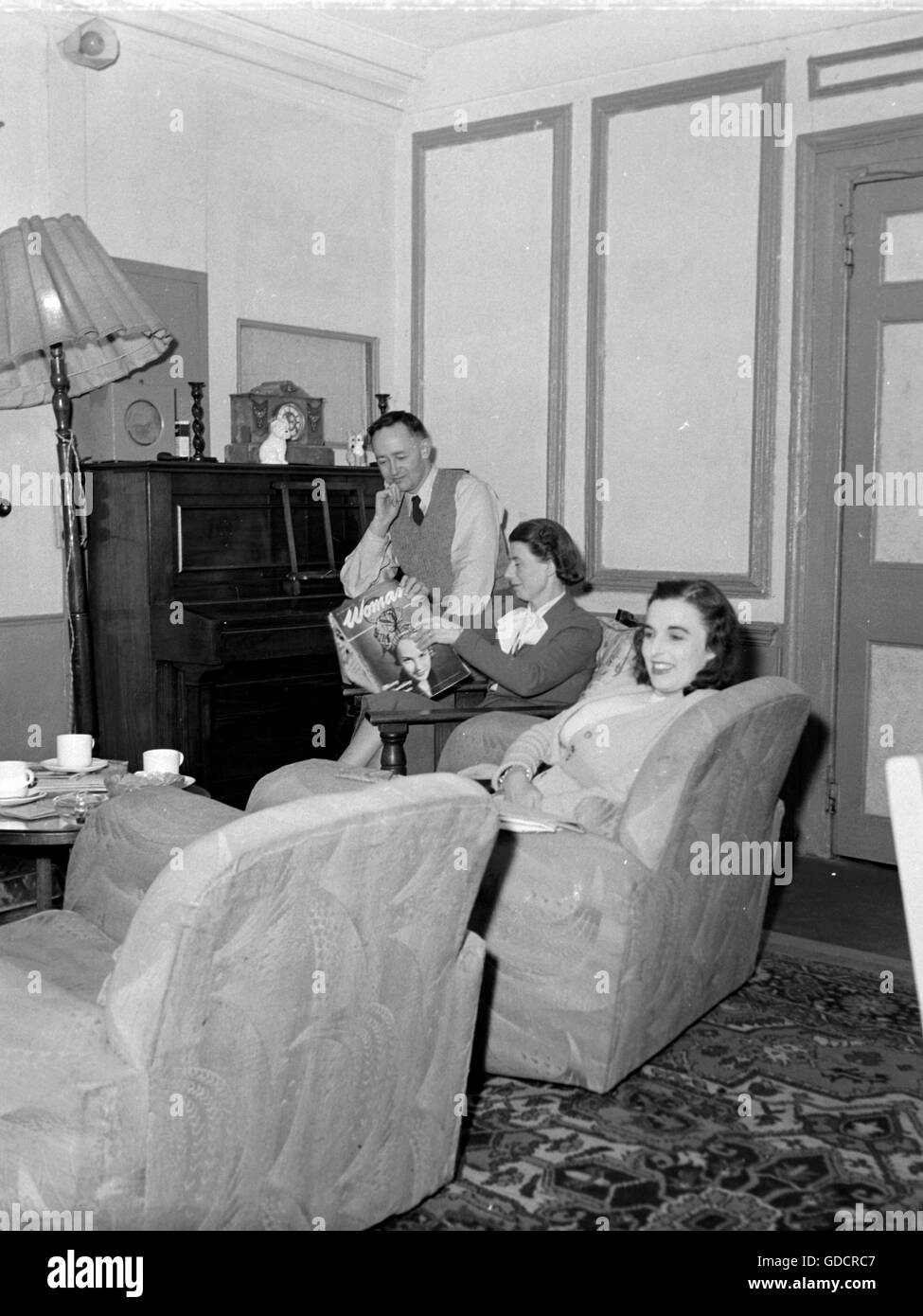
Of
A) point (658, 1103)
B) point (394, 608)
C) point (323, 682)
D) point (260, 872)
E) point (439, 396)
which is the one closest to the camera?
point (260, 872)

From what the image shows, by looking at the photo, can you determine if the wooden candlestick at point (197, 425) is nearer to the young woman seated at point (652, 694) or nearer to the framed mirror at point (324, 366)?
the framed mirror at point (324, 366)

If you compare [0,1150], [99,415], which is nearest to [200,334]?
[99,415]

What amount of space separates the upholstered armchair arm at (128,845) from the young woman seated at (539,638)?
164 cm

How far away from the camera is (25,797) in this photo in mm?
3240

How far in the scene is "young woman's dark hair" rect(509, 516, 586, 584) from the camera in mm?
4418

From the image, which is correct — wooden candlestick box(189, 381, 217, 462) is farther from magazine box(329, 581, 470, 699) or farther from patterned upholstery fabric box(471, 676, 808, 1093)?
patterned upholstery fabric box(471, 676, 808, 1093)

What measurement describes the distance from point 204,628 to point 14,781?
5.52 ft

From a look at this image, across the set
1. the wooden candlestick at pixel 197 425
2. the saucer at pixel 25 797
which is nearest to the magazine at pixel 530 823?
the saucer at pixel 25 797

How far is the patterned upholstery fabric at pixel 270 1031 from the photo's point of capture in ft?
6.00

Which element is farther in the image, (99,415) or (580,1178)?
(99,415)

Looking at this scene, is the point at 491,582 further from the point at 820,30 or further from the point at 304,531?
the point at 820,30

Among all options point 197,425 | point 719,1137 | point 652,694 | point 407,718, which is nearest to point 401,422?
point 197,425
